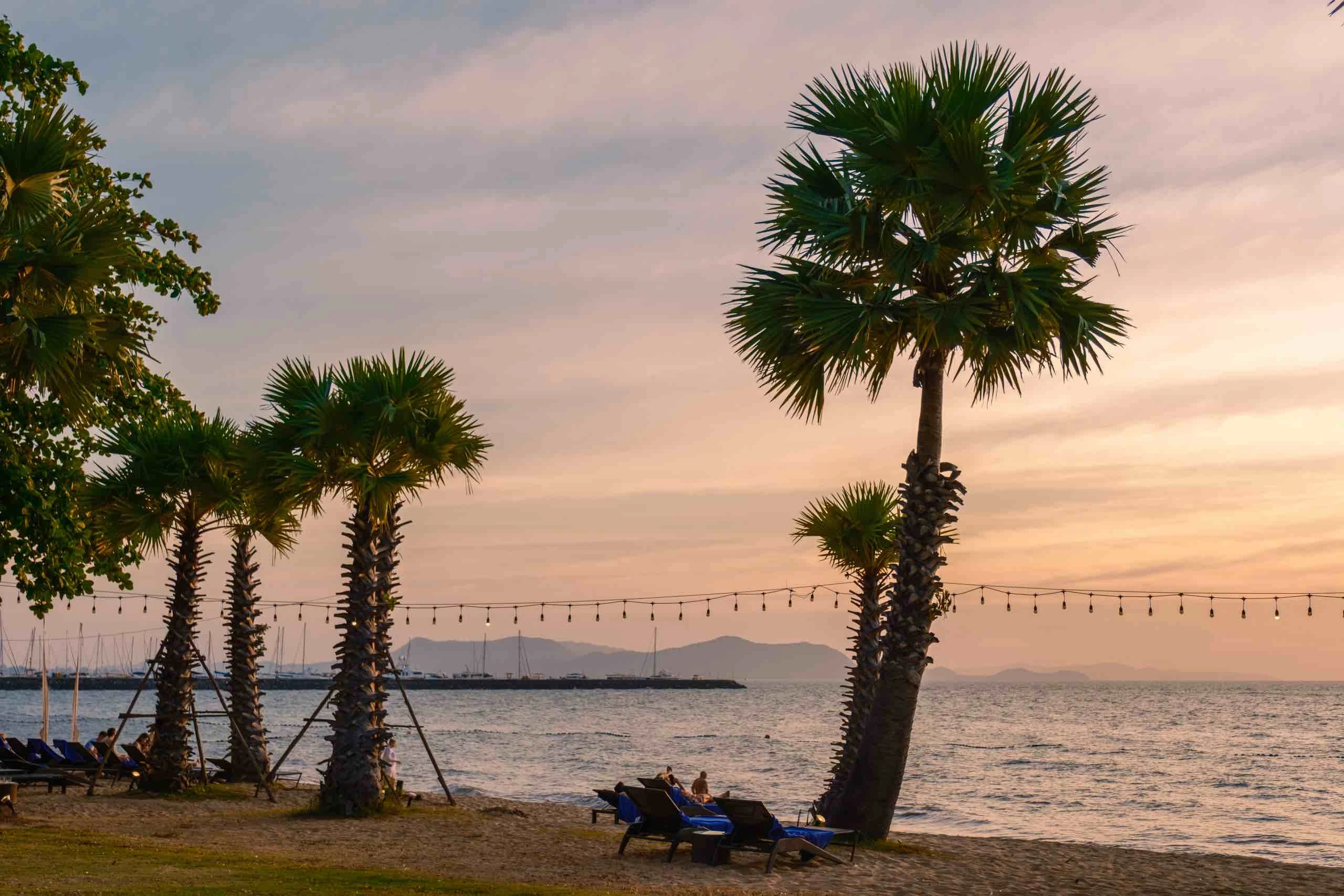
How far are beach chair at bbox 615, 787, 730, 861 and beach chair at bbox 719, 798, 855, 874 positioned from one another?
0.69 meters

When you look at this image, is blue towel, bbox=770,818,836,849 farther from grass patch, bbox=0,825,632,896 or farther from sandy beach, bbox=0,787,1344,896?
grass patch, bbox=0,825,632,896

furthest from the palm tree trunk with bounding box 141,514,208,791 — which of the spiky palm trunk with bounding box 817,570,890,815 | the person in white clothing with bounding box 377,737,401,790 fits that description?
the spiky palm trunk with bounding box 817,570,890,815

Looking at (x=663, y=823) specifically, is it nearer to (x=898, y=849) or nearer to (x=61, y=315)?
(x=898, y=849)

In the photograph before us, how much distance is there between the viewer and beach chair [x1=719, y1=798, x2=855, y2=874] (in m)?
14.7

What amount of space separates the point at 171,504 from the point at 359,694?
21.5ft

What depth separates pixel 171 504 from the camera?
2391 cm

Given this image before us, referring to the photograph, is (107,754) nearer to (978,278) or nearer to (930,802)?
(978,278)

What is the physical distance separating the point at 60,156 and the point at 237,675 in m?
14.5

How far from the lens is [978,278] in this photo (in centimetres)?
1596

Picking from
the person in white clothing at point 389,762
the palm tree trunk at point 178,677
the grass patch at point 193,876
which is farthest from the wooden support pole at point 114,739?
the grass patch at point 193,876

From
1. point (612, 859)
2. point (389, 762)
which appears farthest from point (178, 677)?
point (612, 859)

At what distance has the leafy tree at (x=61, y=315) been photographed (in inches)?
530

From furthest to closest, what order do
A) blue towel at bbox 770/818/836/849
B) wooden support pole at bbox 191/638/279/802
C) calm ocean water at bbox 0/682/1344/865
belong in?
calm ocean water at bbox 0/682/1344/865
wooden support pole at bbox 191/638/279/802
blue towel at bbox 770/818/836/849

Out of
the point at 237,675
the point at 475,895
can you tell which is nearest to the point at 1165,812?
the point at 237,675
